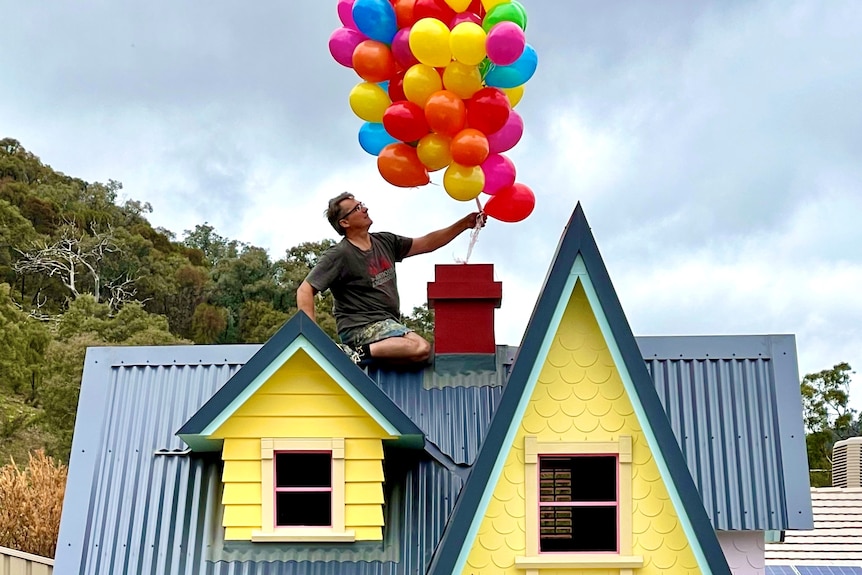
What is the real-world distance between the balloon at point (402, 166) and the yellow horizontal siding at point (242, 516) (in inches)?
116

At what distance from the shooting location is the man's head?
7.79 m

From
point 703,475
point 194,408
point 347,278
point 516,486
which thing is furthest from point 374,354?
point 703,475

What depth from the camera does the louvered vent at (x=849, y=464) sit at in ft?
61.5

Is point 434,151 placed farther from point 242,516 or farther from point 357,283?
point 242,516

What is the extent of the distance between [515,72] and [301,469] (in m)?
3.51

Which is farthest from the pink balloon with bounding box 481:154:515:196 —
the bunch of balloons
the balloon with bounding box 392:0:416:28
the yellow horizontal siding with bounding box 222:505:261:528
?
the yellow horizontal siding with bounding box 222:505:261:528

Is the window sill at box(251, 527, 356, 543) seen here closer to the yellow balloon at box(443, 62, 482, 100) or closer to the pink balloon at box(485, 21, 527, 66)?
the yellow balloon at box(443, 62, 482, 100)

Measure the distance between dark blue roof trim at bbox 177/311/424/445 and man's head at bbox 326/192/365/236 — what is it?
6.23ft

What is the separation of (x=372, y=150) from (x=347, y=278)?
115 centimetres

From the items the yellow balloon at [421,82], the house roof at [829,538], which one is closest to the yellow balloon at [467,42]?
the yellow balloon at [421,82]

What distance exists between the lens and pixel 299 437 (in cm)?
616

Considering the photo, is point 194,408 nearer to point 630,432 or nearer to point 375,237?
point 375,237

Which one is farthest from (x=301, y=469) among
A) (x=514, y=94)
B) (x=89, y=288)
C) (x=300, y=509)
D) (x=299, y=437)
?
(x=89, y=288)

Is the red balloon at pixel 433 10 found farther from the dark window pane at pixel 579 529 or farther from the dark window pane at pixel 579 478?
the dark window pane at pixel 579 529
